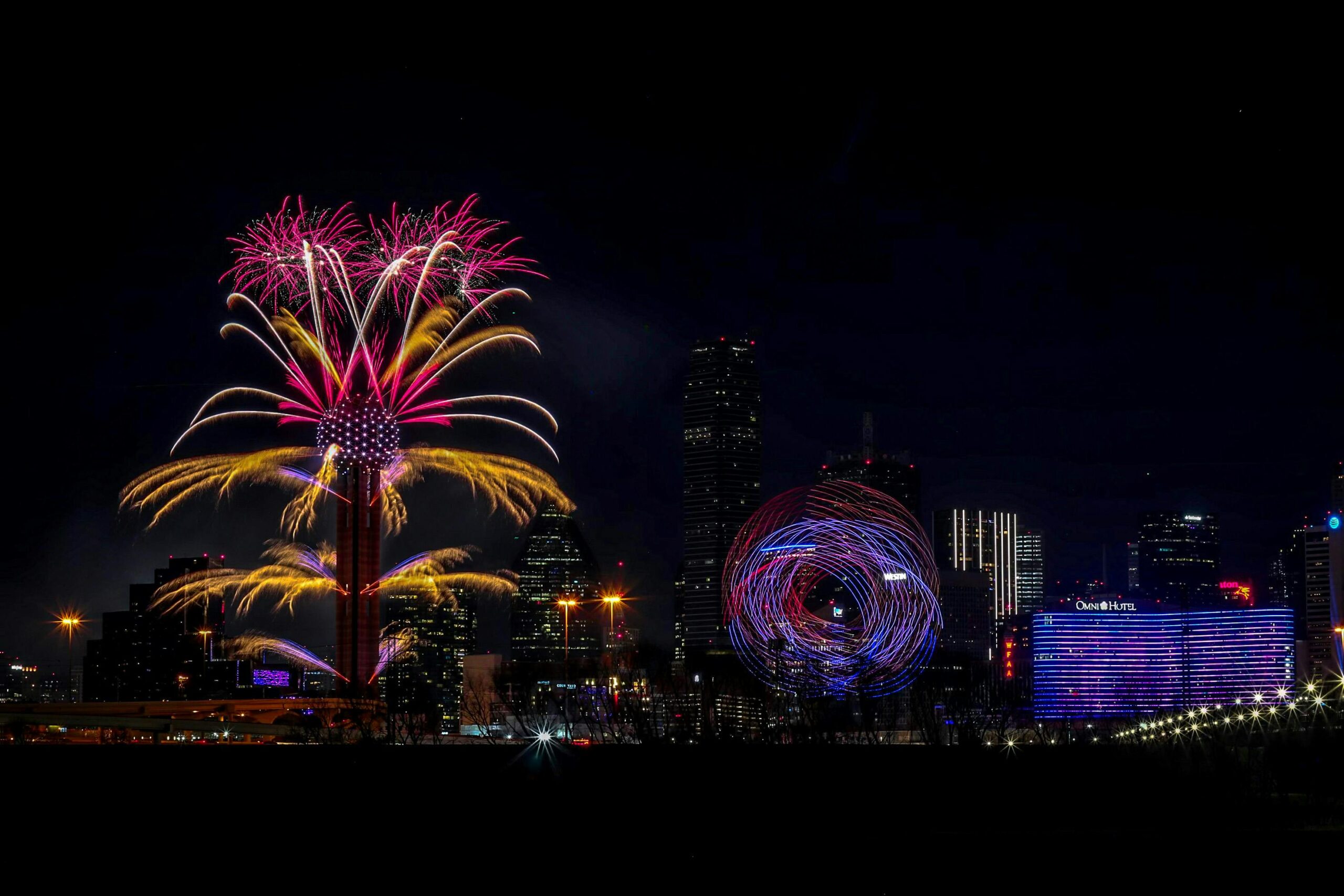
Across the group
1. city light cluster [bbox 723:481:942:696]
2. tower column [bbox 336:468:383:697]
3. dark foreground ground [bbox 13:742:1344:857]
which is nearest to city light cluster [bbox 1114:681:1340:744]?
dark foreground ground [bbox 13:742:1344:857]

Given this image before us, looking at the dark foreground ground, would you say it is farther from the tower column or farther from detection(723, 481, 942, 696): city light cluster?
the tower column

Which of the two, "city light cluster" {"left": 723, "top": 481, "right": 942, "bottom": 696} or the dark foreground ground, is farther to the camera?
"city light cluster" {"left": 723, "top": 481, "right": 942, "bottom": 696}

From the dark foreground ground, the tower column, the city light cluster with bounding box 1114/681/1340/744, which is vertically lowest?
the dark foreground ground

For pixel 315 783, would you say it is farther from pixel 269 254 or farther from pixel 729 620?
pixel 729 620

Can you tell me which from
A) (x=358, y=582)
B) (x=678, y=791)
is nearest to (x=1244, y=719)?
(x=678, y=791)

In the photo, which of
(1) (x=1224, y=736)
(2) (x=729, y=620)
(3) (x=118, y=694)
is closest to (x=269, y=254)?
(2) (x=729, y=620)
